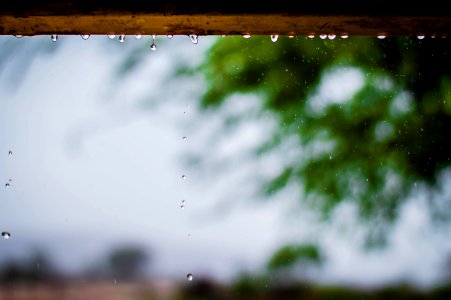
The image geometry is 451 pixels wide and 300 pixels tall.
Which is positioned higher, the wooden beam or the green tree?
the green tree

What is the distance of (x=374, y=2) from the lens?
724 millimetres

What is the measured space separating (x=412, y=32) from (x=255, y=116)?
1601 millimetres

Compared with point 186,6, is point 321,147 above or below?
above

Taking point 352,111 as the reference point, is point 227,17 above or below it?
below

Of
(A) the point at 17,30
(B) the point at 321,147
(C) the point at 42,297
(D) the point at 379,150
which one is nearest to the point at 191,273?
(C) the point at 42,297

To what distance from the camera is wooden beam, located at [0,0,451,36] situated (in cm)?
73

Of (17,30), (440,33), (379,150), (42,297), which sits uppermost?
(379,150)

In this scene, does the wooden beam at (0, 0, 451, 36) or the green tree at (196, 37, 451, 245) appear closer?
the wooden beam at (0, 0, 451, 36)

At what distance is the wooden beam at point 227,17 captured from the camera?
73 centimetres

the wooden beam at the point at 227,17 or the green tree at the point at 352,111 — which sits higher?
the green tree at the point at 352,111

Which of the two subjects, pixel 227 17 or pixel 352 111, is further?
pixel 352 111

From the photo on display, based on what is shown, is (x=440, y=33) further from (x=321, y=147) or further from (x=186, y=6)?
(x=321, y=147)

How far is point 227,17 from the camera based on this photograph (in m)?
0.74

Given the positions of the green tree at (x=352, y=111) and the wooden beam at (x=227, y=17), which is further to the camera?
the green tree at (x=352, y=111)
